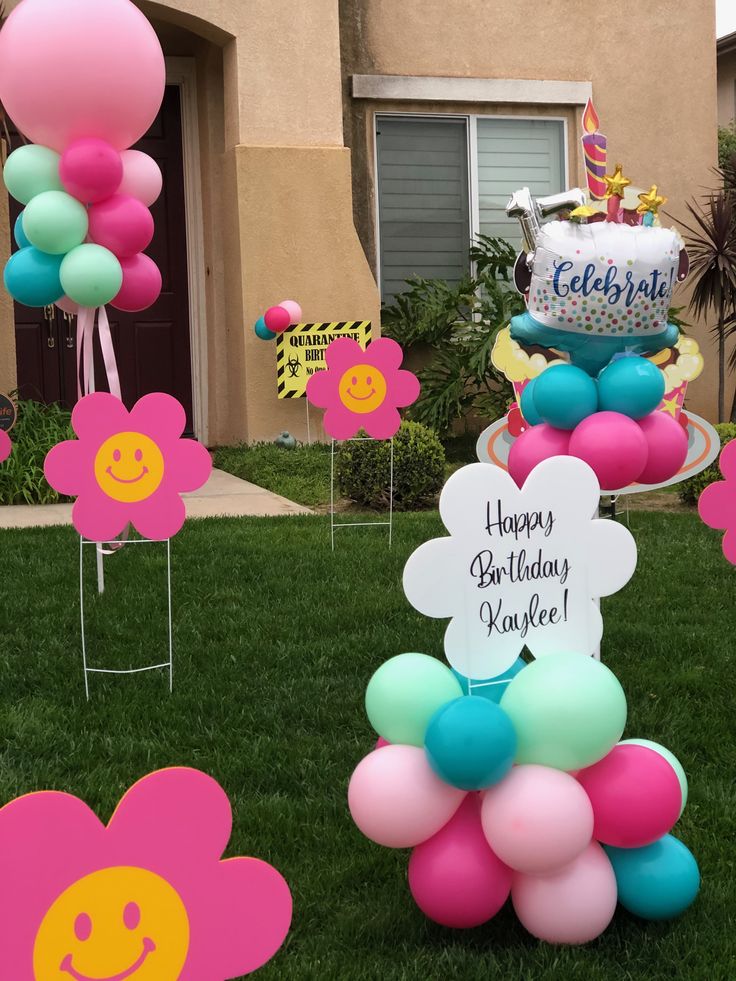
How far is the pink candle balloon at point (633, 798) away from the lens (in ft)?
7.65

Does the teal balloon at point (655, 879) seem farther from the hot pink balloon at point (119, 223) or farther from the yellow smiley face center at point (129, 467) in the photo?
the hot pink balloon at point (119, 223)

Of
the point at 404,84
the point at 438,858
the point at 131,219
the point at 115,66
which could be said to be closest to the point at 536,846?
the point at 438,858

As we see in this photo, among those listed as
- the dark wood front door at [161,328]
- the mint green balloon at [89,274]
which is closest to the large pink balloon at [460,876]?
the mint green balloon at [89,274]

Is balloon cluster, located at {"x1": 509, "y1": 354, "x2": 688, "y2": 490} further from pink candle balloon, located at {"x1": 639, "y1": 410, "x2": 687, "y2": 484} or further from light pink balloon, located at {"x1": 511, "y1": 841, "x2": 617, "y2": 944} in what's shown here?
light pink balloon, located at {"x1": 511, "y1": 841, "x2": 617, "y2": 944}

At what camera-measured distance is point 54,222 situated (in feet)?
14.9

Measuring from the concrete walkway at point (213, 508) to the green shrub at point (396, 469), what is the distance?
406 mm

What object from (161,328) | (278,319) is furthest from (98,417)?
(161,328)

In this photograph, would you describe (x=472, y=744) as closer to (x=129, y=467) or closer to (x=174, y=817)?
(x=174, y=817)

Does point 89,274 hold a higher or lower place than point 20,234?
lower

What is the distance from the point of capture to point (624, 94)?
11477 mm

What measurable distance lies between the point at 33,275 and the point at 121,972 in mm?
3612

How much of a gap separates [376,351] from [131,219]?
1881 mm

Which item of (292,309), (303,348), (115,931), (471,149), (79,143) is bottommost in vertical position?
(115,931)

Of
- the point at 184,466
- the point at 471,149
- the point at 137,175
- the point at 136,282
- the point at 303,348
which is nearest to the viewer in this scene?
the point at 184,466
